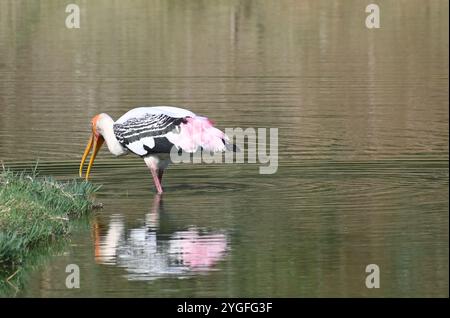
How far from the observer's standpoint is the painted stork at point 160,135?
14828 mm

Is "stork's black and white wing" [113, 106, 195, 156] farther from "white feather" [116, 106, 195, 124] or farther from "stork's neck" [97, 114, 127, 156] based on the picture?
"stork's neck" [97, 114, 127, 156]

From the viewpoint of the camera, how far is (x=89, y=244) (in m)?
12.5

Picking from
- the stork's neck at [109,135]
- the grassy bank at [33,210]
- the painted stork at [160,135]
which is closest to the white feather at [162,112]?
the painted stork at [160,135]

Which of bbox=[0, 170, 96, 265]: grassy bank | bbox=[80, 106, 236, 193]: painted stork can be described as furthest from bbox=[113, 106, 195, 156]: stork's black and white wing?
bbox=[0, 170, 96, 265]: grassy bank

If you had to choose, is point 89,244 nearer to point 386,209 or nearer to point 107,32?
point 386,209

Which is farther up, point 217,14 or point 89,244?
point 217,14

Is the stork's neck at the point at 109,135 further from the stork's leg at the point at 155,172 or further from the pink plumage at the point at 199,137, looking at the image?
the pink plumage at the point at 199,137

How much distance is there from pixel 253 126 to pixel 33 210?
8.74 metres

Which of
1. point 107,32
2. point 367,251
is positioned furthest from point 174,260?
point 107,32

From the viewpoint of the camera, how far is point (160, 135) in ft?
49.6

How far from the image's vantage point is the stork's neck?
1577 centimetres

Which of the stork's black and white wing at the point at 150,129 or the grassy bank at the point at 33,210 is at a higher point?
the stork's black and white wing at the point at 150,129

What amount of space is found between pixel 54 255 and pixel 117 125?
386 cm

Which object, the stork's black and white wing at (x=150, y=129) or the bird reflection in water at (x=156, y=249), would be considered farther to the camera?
the stork's black and white wing at (x=150, y=129)
